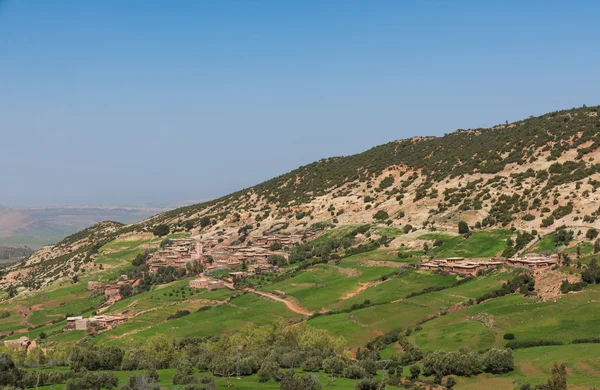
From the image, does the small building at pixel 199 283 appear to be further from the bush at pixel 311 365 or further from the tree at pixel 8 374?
the tree at pixel 8 374

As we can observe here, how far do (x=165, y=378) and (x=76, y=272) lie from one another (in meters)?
94.7

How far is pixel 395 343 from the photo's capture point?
2491 inches

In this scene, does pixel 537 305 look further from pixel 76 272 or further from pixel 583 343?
pixel 76 272

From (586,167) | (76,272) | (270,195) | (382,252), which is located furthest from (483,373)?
(270,195)

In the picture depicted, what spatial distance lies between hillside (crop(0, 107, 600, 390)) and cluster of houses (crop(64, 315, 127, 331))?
720mm

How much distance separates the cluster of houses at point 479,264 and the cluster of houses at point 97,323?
39.3 m

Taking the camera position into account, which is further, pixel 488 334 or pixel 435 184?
pixel 435 184

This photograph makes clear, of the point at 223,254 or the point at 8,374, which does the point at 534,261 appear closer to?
the point at 8,374

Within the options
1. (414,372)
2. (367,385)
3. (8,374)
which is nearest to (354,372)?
(414,372)

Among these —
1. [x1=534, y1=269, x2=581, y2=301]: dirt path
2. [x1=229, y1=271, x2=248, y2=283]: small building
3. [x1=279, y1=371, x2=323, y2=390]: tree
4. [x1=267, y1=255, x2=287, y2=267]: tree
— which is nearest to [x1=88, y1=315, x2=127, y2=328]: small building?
[x1=229, y1=271, x2=248, y2=283]: small building

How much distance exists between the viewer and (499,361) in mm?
50406

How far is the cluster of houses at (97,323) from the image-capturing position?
85250 mm

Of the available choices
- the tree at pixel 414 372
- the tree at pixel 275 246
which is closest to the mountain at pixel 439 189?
the tree at pixel 275 246

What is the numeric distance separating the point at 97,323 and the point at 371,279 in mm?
34922
